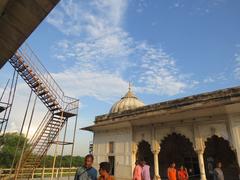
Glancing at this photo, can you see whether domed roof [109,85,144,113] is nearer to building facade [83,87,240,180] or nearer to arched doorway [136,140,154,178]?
building facade [83,87,240,180]

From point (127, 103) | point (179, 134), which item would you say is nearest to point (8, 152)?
point (127, 103)

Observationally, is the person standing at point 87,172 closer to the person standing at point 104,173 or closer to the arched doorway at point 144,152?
the person standing at point 104,173

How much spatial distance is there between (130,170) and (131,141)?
1.95m

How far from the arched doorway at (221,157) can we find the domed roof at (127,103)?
9863mm

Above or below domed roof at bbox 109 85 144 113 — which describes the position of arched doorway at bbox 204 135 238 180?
below

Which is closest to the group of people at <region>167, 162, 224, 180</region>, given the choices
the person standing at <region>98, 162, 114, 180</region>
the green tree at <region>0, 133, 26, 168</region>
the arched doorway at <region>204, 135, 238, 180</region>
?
the arched doorway at <region>204, 135, 238, 180</region>

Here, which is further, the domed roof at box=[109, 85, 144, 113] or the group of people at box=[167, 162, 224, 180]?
the domed roof at box=[109, 85, 144, 113]

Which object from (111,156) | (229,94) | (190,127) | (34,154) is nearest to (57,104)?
(34,154)

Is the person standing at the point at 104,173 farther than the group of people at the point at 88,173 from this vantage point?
Yes

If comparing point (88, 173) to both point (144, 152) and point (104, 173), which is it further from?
point (144, 152)

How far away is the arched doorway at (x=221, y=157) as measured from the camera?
47.3 feet

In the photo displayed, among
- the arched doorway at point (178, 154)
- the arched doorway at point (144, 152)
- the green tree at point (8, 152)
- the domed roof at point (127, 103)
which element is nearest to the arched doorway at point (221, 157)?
the arched doorway at point (178, 154)

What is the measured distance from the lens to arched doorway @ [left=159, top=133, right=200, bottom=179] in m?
15.9

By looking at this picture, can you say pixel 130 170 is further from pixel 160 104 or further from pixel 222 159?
pixel 222 159
